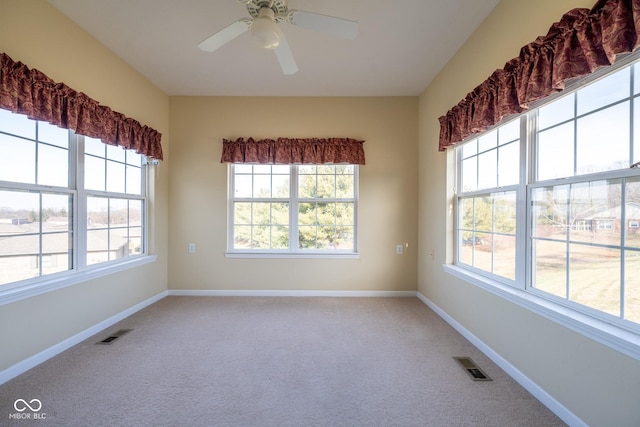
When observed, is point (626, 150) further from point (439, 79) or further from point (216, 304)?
point (216, 304)

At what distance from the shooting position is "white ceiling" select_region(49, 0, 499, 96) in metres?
2.16

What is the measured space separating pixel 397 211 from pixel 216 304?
281 centimetres

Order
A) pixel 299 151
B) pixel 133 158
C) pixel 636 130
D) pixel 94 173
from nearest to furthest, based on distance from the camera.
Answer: pixel 636 130
pixel 94 173
pixel 133 158
pixel 299 151

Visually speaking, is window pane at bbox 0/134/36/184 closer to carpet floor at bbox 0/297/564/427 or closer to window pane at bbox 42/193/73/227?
window pane at bbox 42/193/73/227

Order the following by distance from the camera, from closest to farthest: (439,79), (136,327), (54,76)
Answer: (54,76) < (136,327) < (439,79)

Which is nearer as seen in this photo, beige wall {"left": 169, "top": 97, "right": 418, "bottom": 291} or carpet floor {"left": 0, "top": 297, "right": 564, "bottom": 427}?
carpet floor {"left": 0, "top": 297, "right": 564, "bottom": 427}

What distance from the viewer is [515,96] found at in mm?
1866

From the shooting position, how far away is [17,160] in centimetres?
198

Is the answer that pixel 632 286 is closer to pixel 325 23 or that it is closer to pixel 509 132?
pixel 509 132

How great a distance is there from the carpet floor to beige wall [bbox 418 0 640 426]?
0.74 ft

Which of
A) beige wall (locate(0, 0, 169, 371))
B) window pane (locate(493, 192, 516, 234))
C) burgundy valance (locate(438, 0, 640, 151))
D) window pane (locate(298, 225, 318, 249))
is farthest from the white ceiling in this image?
window pane (locate(298, 225, 318, 249))

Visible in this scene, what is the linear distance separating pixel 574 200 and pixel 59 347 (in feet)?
13.4

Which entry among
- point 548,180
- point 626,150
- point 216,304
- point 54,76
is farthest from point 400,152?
point 54,76

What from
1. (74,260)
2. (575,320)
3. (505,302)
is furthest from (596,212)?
(74,260)
